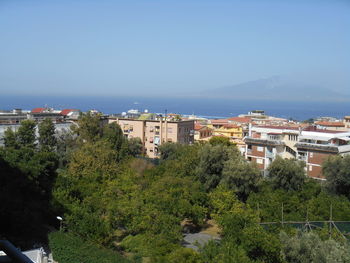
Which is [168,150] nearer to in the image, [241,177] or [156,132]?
[156,132]

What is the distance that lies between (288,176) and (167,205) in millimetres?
5616

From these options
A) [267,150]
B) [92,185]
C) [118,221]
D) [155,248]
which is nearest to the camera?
[155,248]

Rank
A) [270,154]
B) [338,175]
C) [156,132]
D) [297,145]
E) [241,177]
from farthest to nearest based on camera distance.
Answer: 1. [156,132]
2. [270,154]
3. [297,145]
4. [338,175]
5. [241,177]

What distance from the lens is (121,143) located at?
21562mm

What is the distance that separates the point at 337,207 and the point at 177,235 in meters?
6.05

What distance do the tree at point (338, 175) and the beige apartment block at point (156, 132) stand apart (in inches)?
559

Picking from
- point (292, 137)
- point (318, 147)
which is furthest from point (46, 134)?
point (318, 147)

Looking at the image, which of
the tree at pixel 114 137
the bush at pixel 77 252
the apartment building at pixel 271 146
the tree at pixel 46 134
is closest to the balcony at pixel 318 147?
the apartment building at pixel 271 146

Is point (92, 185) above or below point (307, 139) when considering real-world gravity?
below

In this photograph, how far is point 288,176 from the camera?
49.3ft

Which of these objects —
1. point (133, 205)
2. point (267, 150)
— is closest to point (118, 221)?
point (133, 205)

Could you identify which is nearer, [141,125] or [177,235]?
[177,235]

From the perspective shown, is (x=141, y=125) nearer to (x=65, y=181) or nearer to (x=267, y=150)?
(x=267, y=150)

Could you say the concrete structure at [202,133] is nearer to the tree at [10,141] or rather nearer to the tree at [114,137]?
the tree at [114,137]
